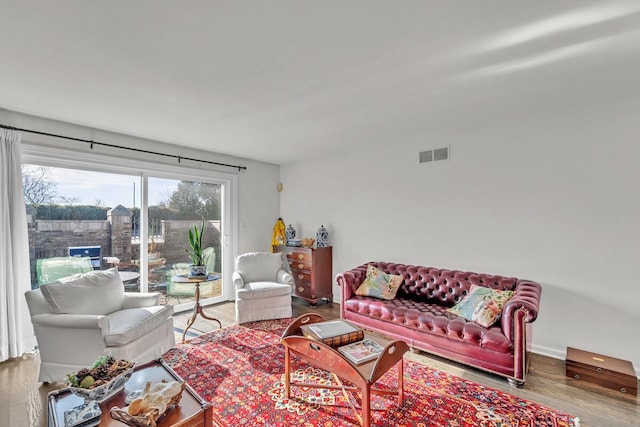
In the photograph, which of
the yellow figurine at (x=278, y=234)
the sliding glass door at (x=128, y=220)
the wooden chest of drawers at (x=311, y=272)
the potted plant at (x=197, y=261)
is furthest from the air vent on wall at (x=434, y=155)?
the potted plant at (x=197, y=261)

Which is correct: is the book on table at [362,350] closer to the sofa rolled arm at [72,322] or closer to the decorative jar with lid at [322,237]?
the sofa rolled arm at [72,322]

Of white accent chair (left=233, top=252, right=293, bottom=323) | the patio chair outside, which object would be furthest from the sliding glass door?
white accent chair (left=233, top=252, right=293, bottom=323)

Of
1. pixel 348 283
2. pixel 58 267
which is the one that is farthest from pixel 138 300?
pixel 348 283

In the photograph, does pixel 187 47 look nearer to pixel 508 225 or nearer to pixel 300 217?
pixel 508 225

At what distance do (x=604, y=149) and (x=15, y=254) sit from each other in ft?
18.9

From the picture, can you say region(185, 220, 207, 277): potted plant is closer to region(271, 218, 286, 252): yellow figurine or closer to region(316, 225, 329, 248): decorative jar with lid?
region(271, 218, 286, 252): yellow figurine

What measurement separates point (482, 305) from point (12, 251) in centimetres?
462

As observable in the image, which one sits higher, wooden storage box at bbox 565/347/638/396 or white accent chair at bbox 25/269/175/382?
white accent chair at bbox 25/269/175/382

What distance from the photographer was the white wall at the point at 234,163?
3.13 meters

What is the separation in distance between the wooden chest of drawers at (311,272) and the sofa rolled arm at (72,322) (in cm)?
275

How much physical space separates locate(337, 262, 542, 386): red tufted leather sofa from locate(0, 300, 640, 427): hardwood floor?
11 cm

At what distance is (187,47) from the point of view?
1.85 meters

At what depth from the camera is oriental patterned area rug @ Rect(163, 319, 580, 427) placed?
202 cm

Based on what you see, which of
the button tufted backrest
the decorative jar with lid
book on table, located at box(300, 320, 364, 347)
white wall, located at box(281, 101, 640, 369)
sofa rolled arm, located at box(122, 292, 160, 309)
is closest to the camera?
book on table, located at box(300, 320, 364, 347)
